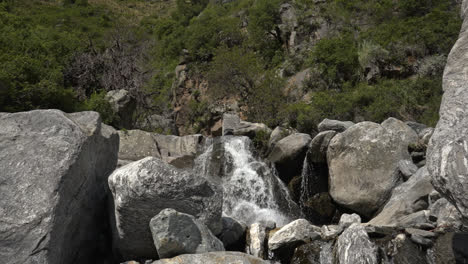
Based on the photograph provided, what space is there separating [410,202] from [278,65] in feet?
58.4

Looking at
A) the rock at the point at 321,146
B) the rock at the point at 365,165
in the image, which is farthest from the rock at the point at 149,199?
the rock at the point at 321,146

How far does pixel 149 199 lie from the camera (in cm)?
695

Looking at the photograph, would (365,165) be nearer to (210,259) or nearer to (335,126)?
(335,126)

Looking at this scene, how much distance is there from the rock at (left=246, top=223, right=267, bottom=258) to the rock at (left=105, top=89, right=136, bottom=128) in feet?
30.0

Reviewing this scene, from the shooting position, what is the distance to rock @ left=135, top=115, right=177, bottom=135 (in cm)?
1951

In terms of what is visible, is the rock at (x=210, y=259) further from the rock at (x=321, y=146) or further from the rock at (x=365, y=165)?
the rock at (x=321, y=146)

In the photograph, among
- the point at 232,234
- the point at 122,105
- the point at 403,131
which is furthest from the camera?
the point at 122,105

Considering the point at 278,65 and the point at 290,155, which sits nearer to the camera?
the point at 290,155

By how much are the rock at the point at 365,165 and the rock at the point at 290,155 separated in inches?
45.2

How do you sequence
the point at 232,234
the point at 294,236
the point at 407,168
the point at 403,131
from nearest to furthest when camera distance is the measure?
1. the point at 294,236
2. the point at 232,234
3. the point at 407,168
4. the point at 403,131

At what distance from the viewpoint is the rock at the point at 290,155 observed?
43.4 ft

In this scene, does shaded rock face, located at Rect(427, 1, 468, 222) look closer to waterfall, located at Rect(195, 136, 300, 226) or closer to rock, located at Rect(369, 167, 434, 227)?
rock, located at Rect(369, 167, 434, 227)

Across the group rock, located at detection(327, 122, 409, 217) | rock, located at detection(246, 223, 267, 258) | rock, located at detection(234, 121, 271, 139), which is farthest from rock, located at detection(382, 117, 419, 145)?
rock, located at detection(246, 223, 267, 258)

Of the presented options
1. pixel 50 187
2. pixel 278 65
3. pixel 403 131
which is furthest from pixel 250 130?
pixel 278 65
